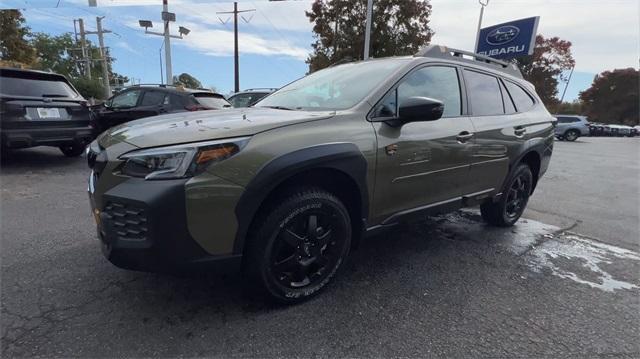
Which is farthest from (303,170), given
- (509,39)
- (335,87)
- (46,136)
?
(509,39)

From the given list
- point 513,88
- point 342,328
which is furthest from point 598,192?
point 342,328

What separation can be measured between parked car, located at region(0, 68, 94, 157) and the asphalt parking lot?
2.17m

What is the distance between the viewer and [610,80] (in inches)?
1981

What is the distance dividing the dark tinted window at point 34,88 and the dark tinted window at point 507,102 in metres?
6.46

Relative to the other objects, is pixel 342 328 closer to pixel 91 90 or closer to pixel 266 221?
pixel 266 221

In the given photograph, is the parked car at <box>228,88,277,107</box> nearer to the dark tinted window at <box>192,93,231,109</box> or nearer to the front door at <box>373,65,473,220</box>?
the dark tinted window at <box>192,93,231,109</box>

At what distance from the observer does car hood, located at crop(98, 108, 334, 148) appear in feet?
6.29

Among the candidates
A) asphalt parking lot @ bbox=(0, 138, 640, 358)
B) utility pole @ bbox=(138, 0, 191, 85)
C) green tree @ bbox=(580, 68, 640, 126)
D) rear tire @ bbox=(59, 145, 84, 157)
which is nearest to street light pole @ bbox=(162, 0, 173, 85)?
utility pole @ bbox=(138, 0, 191, 85)

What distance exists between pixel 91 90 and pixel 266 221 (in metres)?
43.5

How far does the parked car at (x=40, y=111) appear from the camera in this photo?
523 centimetres

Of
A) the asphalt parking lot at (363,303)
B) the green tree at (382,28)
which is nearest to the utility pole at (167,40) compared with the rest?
the green tree at (382,28)

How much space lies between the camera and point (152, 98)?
7.44 m

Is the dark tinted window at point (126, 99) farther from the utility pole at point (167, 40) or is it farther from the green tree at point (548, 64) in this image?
the green tree at point (548, 64)

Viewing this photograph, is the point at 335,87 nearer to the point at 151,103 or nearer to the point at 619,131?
the point at 151,103
